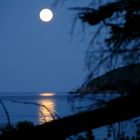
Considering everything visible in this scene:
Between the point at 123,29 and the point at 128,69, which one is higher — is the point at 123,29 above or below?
above

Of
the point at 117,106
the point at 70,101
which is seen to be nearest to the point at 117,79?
the point at 70,101

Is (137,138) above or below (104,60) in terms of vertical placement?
above

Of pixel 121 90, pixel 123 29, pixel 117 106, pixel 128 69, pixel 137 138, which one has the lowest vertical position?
pixel 117 106

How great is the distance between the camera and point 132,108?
3.26m

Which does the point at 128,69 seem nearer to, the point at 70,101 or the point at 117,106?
the point at 70,101

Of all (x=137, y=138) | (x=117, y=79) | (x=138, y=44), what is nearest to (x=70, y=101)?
(x=117, y=79)

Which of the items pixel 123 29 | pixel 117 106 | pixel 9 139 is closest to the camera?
pixel 9 139

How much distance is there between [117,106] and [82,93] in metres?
0.76

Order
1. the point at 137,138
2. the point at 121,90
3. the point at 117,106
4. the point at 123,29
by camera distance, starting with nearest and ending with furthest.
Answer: the point at 117,106
the point at 121,90
the point at 123,29
the point at 137,138

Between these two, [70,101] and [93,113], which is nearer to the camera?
[93,113]

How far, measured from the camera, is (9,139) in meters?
3.07

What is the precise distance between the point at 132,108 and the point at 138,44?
92 cm

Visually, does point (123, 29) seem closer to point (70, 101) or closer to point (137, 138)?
point (70, 101)

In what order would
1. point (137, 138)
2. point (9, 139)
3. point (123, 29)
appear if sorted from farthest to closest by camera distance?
point (137, 138), point (123, 29), point (9, 139)
